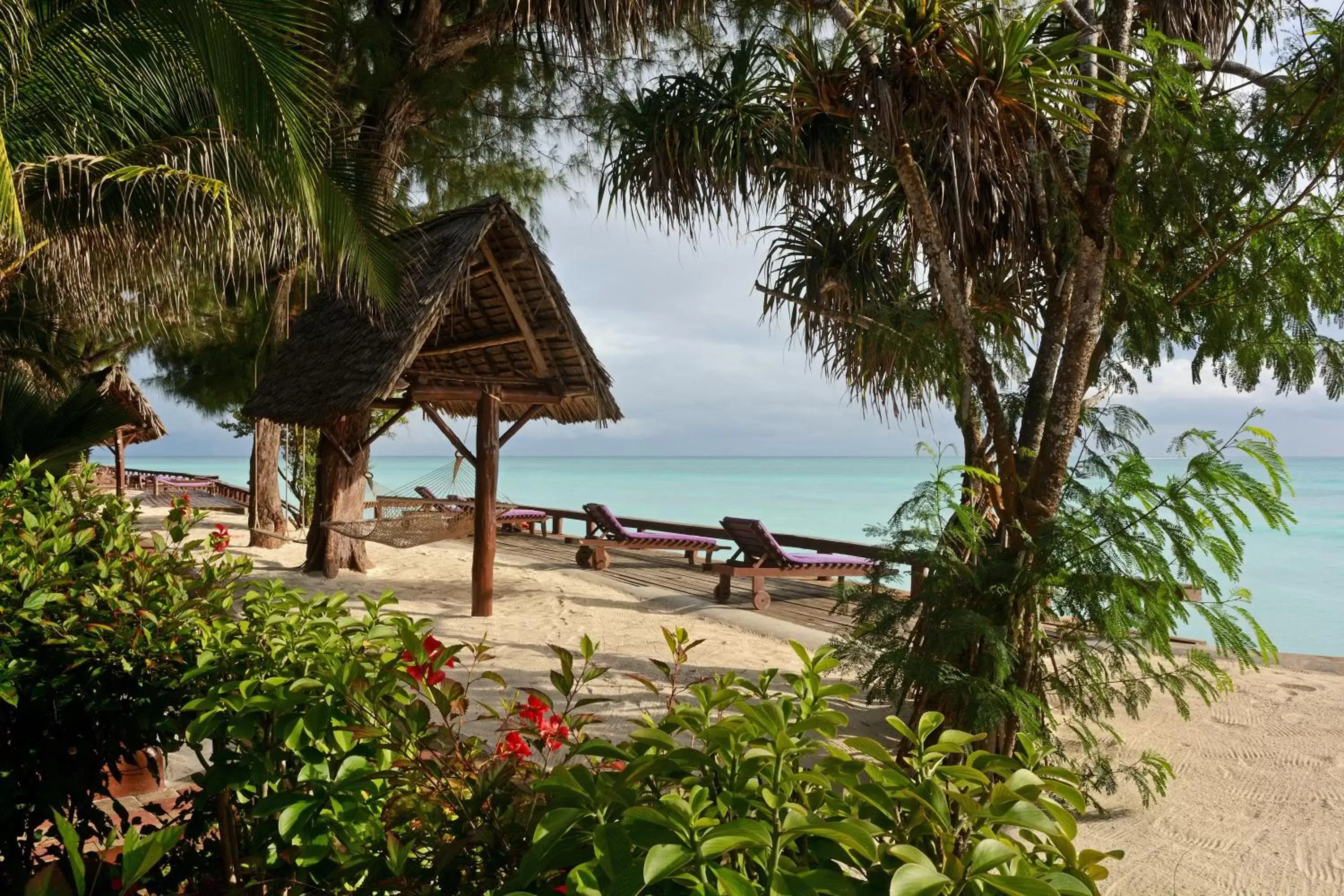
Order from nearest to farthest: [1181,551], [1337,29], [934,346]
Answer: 1. [1181,551]
2. [1337,29]
3. [934,346]

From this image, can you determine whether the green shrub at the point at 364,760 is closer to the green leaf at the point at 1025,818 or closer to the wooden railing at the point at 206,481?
the green leaf at the point at 1025,818

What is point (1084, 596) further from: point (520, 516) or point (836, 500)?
point (836, 500)

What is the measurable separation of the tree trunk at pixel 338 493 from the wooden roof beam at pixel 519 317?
178cm

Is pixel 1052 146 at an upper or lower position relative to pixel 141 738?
upper

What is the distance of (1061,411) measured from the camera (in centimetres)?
429

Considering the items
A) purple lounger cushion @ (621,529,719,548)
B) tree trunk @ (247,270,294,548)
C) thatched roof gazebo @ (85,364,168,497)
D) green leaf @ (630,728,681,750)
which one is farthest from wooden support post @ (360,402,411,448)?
green leaf @ (630,728,681,750)

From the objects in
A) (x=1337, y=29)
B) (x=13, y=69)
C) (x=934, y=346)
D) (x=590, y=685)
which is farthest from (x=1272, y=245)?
(x=13, y=69)

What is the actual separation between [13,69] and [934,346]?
548cm

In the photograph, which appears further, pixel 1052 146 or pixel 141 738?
pixel 1052 146

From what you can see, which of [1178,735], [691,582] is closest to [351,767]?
[1178,735]

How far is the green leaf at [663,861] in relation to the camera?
0.72m

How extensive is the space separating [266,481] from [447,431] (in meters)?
5.18

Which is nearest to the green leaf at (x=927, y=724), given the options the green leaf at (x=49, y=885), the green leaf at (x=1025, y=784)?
the green leaf at (x=1025, y=784)

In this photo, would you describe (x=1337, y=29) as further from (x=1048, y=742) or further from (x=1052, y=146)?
(x=1048, y=742)
